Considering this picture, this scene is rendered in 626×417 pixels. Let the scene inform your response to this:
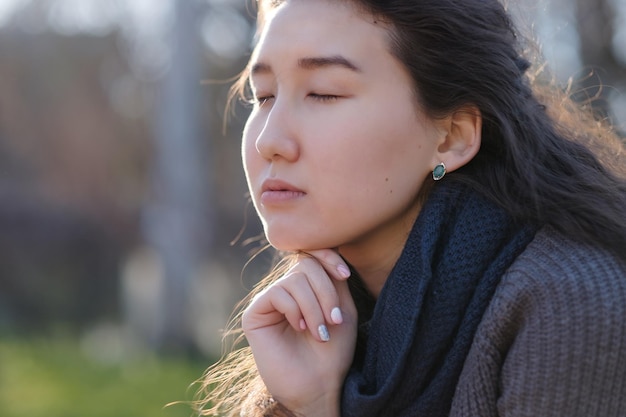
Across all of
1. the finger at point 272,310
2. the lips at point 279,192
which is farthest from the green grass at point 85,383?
the lips at point 279,192

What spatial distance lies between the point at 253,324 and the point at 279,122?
0.59 metres

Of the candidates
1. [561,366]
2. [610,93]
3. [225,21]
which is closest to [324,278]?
[561,366]

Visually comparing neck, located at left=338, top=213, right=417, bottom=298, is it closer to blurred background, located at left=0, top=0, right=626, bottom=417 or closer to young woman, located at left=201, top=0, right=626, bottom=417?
young woman, located at left=201, top=0, right=626, bottom=417

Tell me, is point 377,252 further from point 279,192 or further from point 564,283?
point 564,283

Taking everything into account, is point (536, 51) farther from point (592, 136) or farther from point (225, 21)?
point (225, 21)

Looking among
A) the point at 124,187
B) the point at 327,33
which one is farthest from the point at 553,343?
the point at 124,187

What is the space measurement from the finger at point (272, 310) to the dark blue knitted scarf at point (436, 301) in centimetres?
24

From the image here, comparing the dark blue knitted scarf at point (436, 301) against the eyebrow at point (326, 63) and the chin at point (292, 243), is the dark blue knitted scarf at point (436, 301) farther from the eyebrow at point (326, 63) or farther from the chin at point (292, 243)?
the eyebrow at point (326, 63)

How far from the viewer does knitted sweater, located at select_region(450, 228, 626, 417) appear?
1.83 m

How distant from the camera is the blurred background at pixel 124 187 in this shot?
8180 millimetres

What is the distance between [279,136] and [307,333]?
1.89 ft

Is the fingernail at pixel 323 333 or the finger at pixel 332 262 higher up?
the finger at pixel 332 262

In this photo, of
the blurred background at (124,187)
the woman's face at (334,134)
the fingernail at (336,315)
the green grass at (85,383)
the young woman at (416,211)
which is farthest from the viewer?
the blurred background at (124,187)

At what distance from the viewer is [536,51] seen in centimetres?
272
